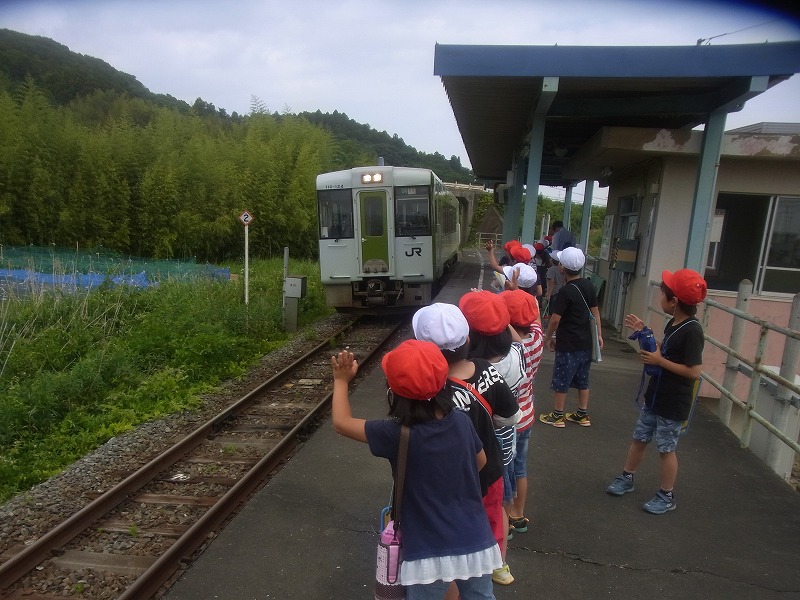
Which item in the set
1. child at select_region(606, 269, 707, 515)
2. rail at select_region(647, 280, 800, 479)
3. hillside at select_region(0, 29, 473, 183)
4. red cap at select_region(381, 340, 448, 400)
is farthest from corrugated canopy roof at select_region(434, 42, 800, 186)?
hillside at select_region(0, 29, 473, 183)

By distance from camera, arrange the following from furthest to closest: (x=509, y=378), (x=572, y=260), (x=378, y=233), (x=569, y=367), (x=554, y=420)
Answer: (x=378, y=233) → (x=554, y=420) → (x=569, y=367) → (x=572, y=260) → (x=509, y=378)

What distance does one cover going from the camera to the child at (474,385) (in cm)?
227

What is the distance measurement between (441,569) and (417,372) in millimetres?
736

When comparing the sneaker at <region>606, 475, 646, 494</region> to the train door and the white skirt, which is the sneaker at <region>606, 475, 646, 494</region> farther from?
the train door

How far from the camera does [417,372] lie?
6.31 feet

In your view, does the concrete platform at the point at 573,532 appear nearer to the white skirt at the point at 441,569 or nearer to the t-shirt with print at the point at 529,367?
the t-shirt with print at the point at 529,367

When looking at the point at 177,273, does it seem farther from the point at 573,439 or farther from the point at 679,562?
the point at 679,562

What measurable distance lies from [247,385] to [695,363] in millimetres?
5687

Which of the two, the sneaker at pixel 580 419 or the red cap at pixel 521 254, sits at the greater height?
the red cap at pixel 521 254

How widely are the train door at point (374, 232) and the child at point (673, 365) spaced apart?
7.47 meters

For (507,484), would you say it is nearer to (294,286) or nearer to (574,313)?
(574,313)

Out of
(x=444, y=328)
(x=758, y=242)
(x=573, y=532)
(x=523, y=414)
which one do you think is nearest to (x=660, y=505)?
(x=573, y=532)

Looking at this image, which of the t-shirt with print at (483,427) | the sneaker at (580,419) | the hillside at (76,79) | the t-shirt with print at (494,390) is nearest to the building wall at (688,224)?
the sneaker at (580,419)

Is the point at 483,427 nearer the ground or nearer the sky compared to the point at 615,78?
nearer the ground
